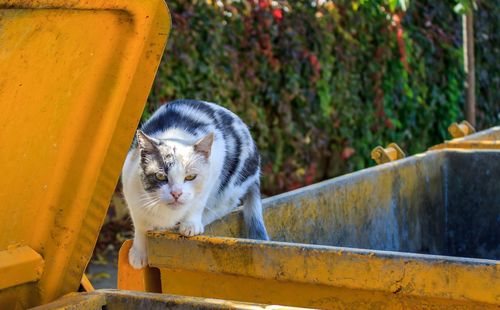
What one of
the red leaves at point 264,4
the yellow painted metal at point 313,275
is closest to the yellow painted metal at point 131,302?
the yellow painted metal at point 313,275

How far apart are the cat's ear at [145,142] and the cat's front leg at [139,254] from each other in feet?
1.31

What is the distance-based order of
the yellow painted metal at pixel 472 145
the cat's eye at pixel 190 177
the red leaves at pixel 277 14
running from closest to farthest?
the cat's eye at pixel 190 177
the yellow painted metal at pixel 472 145
the red leaves at pixel 277 14

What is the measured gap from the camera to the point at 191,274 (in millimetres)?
2400

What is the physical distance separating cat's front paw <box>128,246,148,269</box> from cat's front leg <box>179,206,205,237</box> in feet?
0.41

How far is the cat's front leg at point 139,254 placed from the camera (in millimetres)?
2479

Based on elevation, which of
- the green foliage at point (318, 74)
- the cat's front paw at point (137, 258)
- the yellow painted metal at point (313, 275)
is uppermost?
the green foliage at point (318, 74)

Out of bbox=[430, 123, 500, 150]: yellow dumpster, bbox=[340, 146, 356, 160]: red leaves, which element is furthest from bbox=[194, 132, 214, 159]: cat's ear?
bbox=[340, 146, 356, 160]: red leaves

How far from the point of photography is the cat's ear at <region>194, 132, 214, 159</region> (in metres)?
3.01

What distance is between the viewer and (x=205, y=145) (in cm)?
303

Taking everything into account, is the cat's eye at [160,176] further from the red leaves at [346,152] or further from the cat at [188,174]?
the red leaves at [346,152]

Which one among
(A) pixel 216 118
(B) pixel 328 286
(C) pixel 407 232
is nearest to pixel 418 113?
(C) pixel 407 232

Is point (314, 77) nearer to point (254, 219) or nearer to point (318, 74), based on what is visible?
point (318, 74)

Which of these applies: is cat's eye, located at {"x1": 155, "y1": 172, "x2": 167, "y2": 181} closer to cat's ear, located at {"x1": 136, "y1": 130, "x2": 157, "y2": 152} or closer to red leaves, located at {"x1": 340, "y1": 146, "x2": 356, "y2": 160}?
cat's ear, located at {"x1": 136, "y1": 130, "x2": 157, "y2": 152}

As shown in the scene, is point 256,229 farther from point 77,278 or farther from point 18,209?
point 18,209
